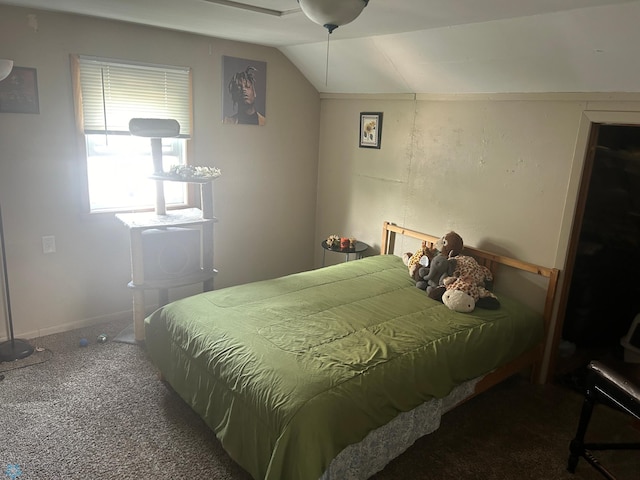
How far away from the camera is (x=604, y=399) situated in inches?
85.4

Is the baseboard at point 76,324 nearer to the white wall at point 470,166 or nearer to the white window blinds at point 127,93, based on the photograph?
the white window blinds at point 127,93

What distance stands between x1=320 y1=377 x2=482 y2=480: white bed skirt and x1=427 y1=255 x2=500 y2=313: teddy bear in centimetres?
53

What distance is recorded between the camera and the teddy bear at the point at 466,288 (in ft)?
9.31

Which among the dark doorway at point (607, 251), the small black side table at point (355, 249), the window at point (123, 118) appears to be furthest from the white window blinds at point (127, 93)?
the dark doorway at point (607, 251)

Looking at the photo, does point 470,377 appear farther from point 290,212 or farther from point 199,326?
point 290,212

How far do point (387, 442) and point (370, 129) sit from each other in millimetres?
2667

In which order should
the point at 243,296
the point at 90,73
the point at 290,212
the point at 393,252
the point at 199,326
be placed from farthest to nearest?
the point at 290,212 < the point at 393,252 < the point at 90,73 < the point at 243,296 < the point at 199,326

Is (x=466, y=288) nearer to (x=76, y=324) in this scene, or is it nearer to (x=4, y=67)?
(x=76, y=324)

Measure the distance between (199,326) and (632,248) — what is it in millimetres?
3227

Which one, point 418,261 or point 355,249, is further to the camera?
point 355,249

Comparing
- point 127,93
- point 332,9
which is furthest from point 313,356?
point 127,93

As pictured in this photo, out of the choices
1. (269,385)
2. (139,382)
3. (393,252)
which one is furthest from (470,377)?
(139,382)

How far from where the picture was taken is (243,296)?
2916 millimetres

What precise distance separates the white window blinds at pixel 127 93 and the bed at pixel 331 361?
1.52 m
